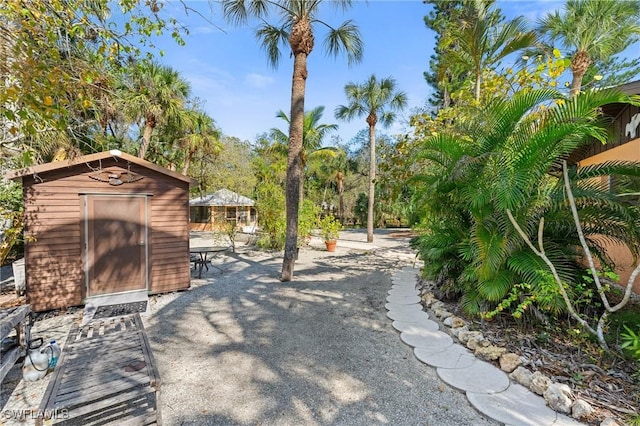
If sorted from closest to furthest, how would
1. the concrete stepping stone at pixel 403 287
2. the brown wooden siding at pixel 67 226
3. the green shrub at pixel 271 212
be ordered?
1. the brown wooden siding at pixel 67 226
2. the concrete stepping stone at pixel 403 287
3. the green shrub at pixel 271 212

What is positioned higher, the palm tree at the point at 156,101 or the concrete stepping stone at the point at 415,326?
the palm tree at the point at 156,101

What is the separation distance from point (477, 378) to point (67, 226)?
6.23 m

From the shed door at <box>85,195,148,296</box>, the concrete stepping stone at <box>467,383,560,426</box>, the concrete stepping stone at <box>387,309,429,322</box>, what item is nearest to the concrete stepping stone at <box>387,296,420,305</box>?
the concrete stepping stone at <box>387,309,429,322</box>

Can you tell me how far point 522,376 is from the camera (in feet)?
8.94

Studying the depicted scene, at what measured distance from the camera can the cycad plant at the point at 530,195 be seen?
10.2ft

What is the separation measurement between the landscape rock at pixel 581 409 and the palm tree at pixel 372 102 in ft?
37.4

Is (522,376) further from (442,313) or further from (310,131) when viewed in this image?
(310,131)

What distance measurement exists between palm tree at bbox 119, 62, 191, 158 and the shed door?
607 centimetres

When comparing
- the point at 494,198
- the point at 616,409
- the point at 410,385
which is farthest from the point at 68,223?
the point at 616,409

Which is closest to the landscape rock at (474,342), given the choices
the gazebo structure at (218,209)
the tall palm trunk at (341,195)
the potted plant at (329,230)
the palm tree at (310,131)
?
the potted plant at (329,230)

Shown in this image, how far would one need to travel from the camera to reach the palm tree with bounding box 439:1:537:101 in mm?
6168

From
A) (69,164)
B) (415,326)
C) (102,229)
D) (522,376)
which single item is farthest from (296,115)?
(522,376)

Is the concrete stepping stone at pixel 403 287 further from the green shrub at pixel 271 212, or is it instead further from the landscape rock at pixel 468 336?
the green shrub at pixel 271 212

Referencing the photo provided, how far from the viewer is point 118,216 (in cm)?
526
